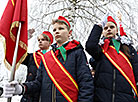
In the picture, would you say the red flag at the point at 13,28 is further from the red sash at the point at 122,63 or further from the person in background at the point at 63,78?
the red sash at the point at 122,63

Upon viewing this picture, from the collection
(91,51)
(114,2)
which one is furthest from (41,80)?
(114,2)

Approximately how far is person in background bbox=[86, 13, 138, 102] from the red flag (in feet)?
2.91

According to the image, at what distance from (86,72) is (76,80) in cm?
17

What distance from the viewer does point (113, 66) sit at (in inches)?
80.8

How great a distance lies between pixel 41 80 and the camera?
6.84 feet

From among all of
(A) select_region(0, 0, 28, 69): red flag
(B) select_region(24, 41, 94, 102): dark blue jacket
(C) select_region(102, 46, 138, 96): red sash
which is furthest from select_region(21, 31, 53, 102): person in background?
(C) select_region(102, 46, 138, 96): red sash

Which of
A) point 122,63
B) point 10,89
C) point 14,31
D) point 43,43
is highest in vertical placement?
point 43,43

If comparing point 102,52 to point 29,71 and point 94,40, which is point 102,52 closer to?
point 94,40

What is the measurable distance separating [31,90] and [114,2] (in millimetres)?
6062

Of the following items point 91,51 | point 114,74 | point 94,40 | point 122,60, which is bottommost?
point 114,74

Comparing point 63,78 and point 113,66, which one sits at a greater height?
point 113,66

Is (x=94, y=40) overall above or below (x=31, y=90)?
above

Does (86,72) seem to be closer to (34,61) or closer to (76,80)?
(76,80)

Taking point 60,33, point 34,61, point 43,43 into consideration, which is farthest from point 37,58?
point 60,33
